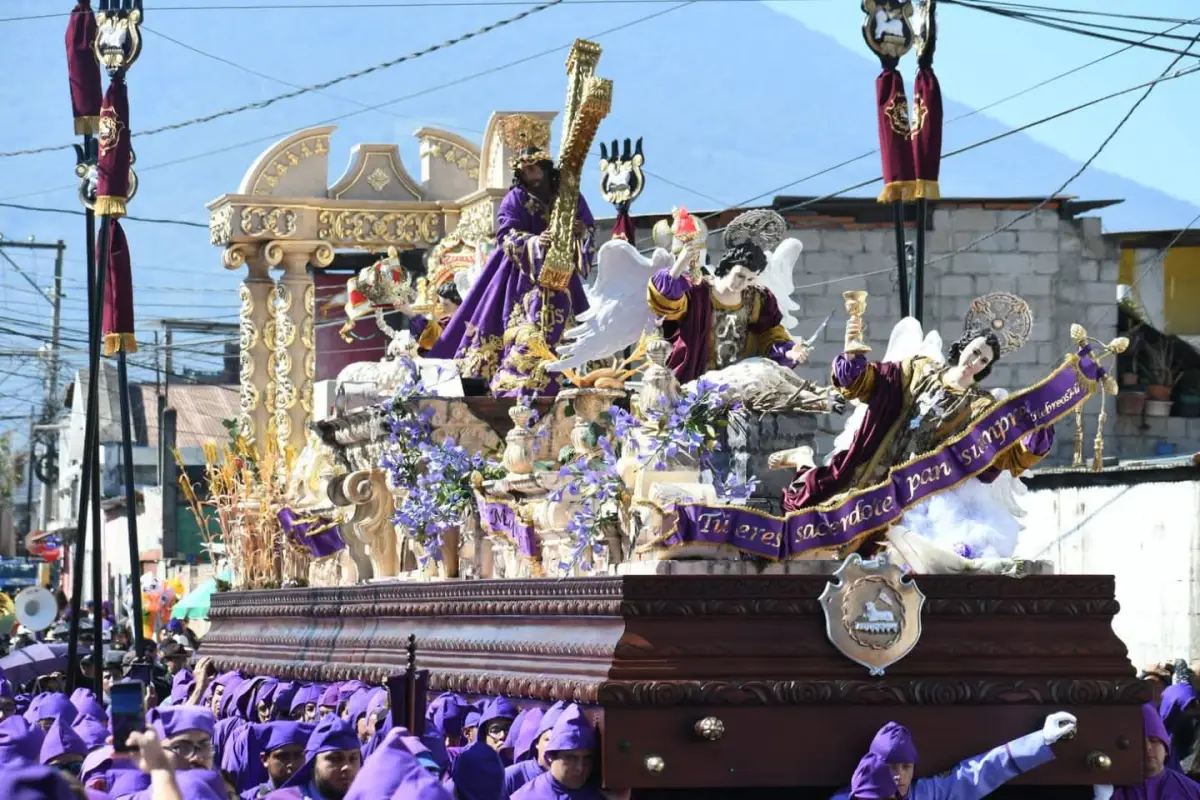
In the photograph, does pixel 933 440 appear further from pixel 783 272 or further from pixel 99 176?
pixel 99 176

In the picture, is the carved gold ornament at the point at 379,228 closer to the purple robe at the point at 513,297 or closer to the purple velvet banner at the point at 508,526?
the purple robe at the point at 513,297

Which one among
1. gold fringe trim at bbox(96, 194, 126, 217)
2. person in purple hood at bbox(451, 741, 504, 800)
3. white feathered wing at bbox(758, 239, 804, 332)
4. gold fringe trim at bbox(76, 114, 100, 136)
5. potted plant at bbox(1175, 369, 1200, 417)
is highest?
gold fringe trim at bbox(76, 114, 100, 136)

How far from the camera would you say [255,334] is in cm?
2266

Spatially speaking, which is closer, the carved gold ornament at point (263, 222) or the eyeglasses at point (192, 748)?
the eyeglasses at point (192, 748)

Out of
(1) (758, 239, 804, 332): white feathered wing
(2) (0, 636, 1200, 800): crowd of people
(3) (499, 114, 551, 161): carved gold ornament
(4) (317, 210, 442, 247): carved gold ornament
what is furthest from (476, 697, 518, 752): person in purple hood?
(4) (317, 210, 442, 247): carved gold ornament

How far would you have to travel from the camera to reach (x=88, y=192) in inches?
691

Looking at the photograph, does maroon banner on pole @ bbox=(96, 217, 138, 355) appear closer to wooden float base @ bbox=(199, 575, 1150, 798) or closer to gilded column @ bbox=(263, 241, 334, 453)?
gilded column @ bbox=(263, 241, 334, 453)

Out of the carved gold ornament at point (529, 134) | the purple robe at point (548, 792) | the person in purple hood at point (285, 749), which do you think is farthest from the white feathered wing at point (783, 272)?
the person in purple hood at point (285, 749)

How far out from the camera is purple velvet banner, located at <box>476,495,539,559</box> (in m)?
12.4

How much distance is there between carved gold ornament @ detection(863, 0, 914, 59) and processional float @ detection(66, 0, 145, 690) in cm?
583

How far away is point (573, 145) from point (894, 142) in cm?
214

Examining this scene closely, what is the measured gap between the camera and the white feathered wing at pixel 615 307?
12719 millimetres

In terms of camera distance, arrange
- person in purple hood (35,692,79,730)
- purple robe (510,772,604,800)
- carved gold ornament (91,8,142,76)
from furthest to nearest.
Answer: carved gold ornament (91,8,142,76)
person in purple hood (35,692,79,730)
purple robe (510,772,604,800)

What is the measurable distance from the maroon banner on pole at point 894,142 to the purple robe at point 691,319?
1804 millimetres
